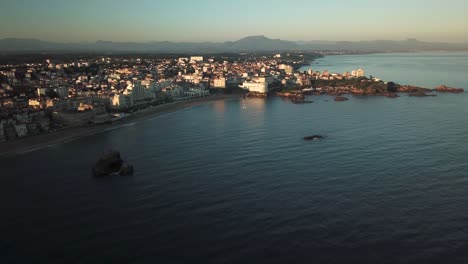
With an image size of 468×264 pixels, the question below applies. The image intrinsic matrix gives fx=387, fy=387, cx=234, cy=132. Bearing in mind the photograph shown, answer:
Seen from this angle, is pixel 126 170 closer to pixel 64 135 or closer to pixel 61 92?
pixel 64 135

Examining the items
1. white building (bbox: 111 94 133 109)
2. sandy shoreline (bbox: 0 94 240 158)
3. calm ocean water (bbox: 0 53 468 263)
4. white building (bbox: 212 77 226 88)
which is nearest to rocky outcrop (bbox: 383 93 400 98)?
calm ocean water (bbox: 0 53 468 263)

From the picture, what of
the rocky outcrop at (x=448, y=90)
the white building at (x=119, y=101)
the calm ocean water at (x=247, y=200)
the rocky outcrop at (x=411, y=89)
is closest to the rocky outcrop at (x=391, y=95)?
the rocky outcrop at (x=411, y=89)

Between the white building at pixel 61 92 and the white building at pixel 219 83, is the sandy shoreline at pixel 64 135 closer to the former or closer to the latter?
the white building at pixel 61 92

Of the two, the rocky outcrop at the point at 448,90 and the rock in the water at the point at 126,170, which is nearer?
the rock in the water at the point at 126,170

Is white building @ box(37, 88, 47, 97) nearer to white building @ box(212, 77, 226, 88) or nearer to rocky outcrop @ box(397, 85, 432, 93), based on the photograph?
white building @ box(212, 77, 226, 88)

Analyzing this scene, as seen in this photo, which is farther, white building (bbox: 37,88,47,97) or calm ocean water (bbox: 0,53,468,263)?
white building (bbox: 37,88,47,97)

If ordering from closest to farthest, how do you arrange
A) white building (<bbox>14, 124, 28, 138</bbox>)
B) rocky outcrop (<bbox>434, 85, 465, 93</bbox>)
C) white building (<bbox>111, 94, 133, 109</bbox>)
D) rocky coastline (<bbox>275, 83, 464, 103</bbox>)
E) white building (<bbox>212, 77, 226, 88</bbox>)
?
white building (<bbox>14, 124, 28, 138</bbox>) < white building (<bbox>111, 94, 133, 109</bbox>) < rocky coastline (<bbox>275, 83, 464, 103</bbox>) < rocky outcrop (<bbox>434, 85, 465, 93</bbox>) < white building (<bbox>212, 77, 226, 88</bbox>)
